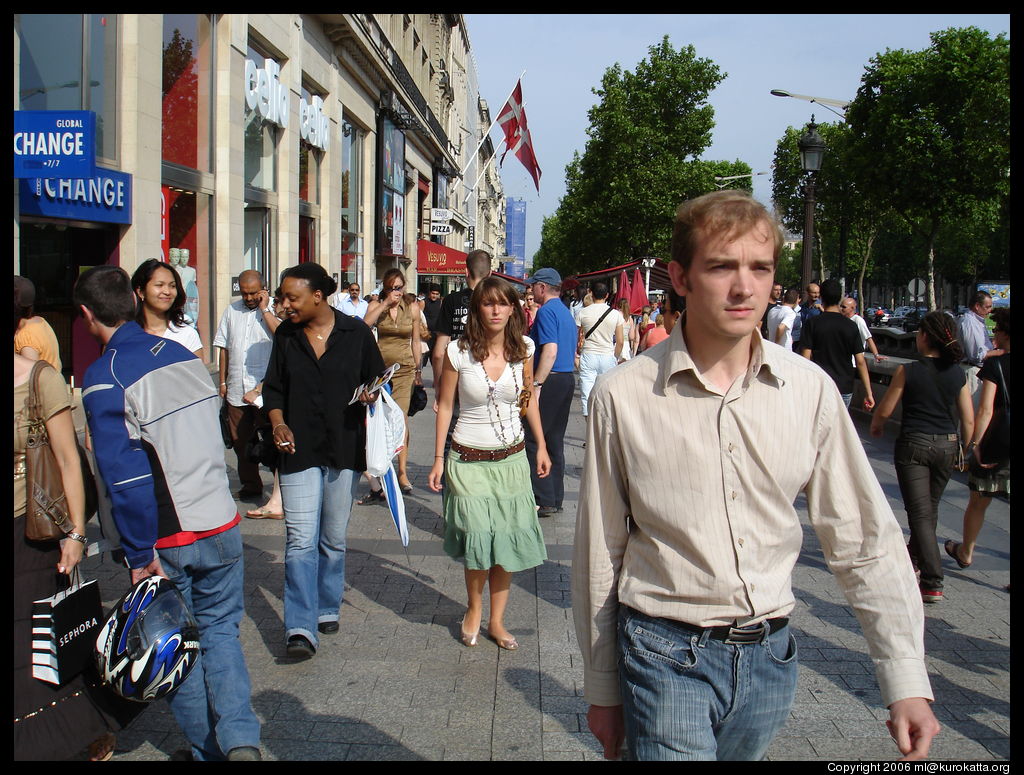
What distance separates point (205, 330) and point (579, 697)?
13169mm

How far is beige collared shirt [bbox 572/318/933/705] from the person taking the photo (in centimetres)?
211

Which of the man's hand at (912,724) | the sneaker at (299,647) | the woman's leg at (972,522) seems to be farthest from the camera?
the woman's leg at (972,522)

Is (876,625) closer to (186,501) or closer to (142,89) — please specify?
(186,501)

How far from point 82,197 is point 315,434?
8008mm

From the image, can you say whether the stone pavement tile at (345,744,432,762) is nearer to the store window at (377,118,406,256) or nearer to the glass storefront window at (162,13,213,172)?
the glass storefront window at (162,13,213,172)

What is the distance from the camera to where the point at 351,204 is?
91.6 ft

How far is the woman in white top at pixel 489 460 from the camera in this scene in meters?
4.79

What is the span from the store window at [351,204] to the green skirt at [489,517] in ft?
70.3

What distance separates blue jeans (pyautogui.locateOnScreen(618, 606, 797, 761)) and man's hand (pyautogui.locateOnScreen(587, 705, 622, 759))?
0.04 metres

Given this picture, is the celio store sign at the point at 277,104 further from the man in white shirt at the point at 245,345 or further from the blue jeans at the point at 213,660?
the blue jeans at the point at 213,660

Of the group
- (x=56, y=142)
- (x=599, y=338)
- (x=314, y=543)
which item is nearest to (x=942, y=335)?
(x=314, y=543)

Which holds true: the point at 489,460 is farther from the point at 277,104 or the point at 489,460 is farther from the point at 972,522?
the point at 277,104

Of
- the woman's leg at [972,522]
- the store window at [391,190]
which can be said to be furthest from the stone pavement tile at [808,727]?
the store window at [391,190]
